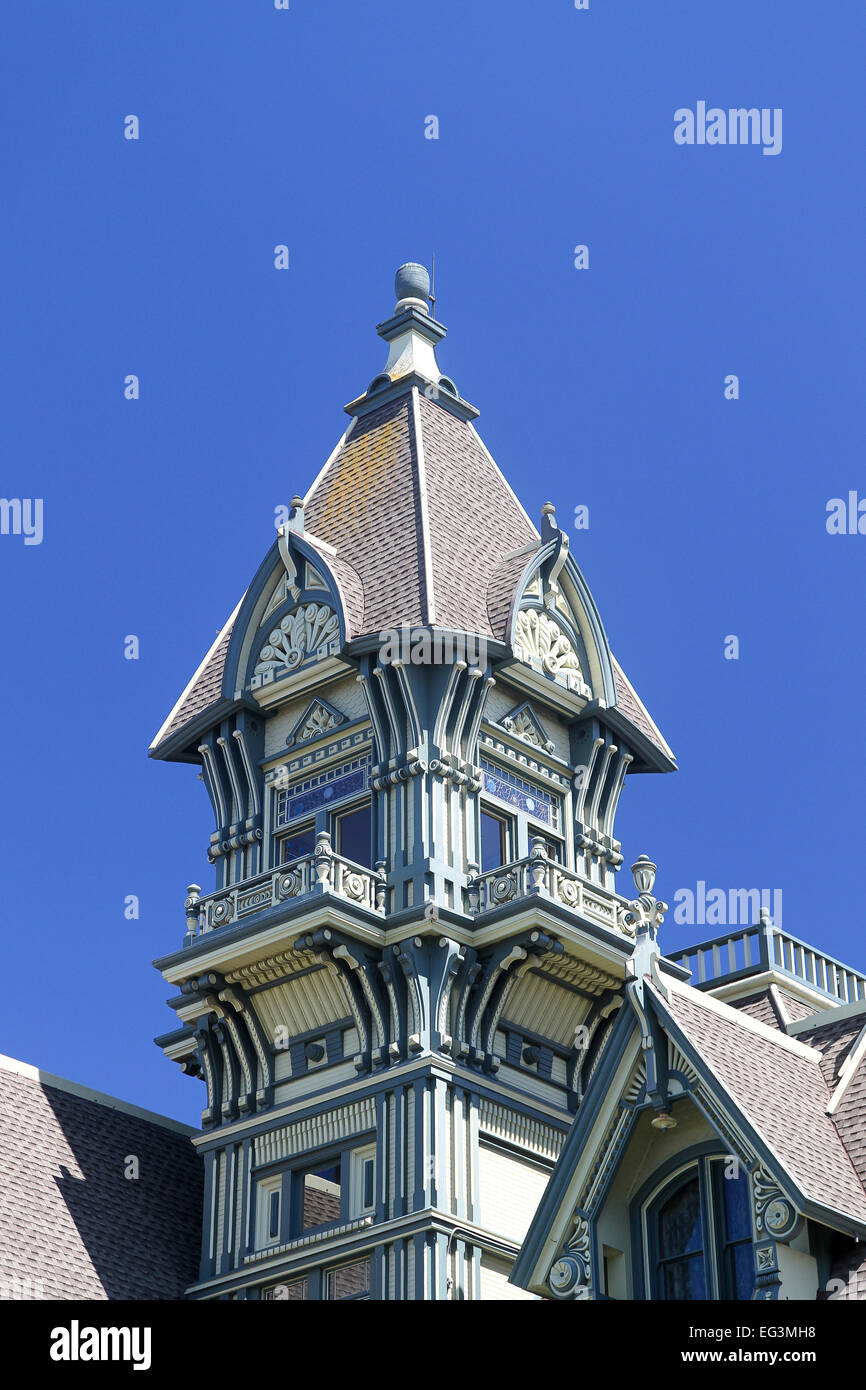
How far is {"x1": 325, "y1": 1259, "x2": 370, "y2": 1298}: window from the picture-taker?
3375cm

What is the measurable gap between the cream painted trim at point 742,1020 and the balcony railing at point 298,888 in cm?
909

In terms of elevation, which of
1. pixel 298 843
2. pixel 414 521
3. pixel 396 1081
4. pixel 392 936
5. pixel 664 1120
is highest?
pixel 414 521

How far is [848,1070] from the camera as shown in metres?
27.4

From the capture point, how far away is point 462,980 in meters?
35.4

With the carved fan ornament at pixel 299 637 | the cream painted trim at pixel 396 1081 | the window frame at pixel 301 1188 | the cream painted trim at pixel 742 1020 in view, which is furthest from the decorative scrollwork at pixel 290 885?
the cream painted trim at pixel 742 1020

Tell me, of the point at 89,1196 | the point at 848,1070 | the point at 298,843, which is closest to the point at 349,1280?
the point at 89,1196

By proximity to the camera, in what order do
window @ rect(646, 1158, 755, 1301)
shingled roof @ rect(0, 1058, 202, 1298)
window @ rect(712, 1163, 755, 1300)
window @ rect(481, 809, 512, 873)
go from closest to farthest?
window @ rect(712, 1163, 755, 1300)
window @ rect(646, 1158, 755, 1301)
shingled roof @ rect(0, 1058, 202, 1298)
window @ rect(481, 809, 512, 873)

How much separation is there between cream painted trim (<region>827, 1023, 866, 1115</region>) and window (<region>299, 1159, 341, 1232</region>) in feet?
33.2

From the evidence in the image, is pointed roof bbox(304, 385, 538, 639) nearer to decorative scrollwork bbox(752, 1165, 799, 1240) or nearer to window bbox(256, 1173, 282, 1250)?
window bbox(256, 1173, 282, 1250)

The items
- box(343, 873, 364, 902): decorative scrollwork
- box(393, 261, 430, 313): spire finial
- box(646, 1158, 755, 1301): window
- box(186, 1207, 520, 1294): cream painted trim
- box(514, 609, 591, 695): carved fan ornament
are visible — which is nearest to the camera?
box(646, 1158, 755, 1301): window

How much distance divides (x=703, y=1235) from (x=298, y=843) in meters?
15.0

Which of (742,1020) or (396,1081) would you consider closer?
(742,1020)

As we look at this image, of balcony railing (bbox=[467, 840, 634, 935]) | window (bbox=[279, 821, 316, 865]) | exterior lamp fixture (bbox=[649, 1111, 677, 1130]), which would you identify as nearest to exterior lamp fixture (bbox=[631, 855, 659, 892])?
balcony railing (bbox=[467, 840, 634, 935])

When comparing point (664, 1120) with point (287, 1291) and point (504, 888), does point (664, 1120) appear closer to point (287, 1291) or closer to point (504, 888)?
point (504, 888)
